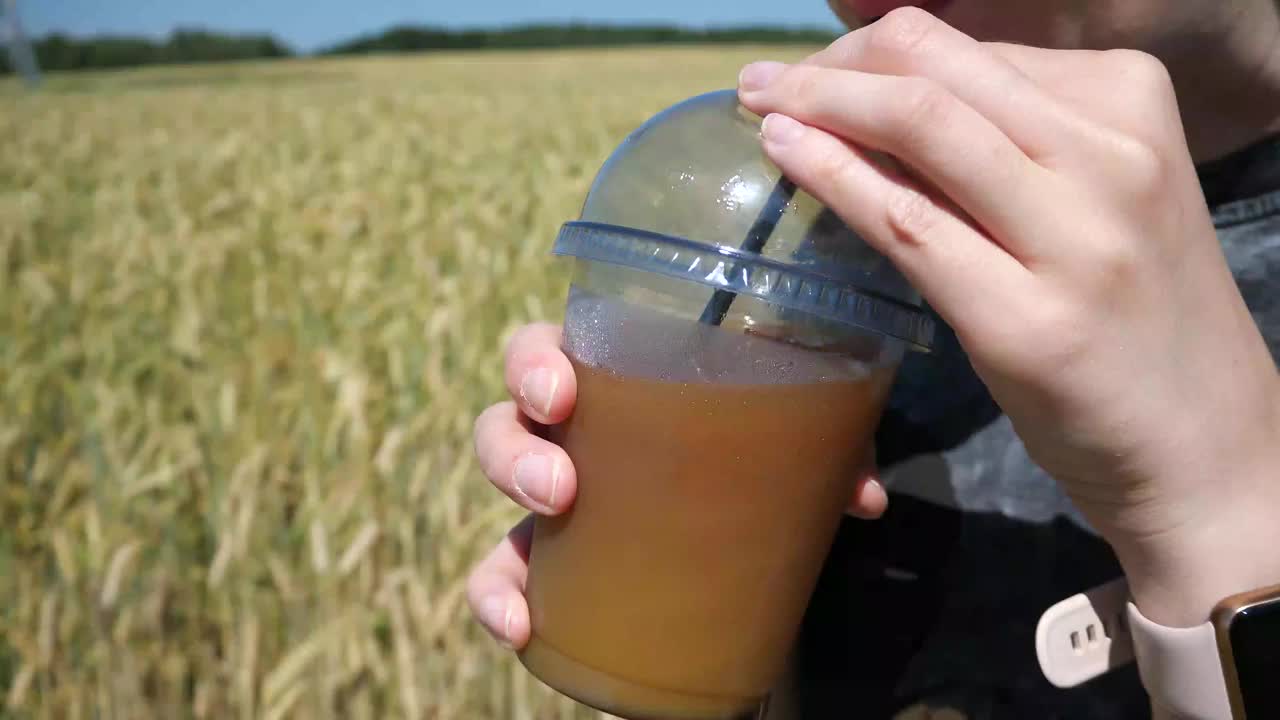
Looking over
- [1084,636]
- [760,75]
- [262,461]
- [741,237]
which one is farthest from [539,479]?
[262,461]

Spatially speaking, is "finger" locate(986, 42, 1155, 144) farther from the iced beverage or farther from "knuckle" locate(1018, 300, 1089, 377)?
the iced beverage

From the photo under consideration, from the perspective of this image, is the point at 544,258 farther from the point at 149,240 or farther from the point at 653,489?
the point at 653,489

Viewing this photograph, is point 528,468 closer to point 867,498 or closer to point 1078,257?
point 867,498

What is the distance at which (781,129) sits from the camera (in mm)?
680

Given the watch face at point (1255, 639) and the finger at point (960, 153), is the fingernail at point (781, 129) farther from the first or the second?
the watch face at point (1255, 639)

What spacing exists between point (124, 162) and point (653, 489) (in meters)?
7.46

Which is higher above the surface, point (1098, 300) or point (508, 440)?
point (1098, 300)

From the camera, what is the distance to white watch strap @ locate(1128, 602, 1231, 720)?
0.71 metres

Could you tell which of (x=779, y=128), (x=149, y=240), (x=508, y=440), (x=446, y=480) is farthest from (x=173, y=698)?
A: (x=149, y=240)

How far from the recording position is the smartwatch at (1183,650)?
0.68m

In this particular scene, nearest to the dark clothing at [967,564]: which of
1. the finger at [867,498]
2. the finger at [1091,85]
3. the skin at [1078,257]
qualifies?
the finger at [867,498]

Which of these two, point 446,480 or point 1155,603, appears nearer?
point 1155,603

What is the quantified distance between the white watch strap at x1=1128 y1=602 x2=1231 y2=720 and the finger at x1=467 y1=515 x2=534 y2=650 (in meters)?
0.53

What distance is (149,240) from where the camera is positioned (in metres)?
4.20
